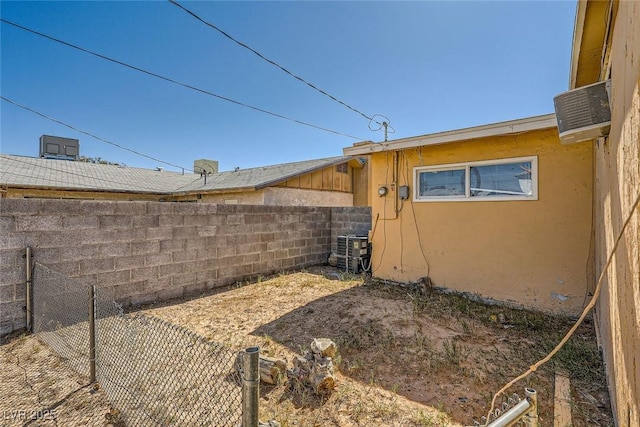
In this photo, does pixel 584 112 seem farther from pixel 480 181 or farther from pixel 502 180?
Answer: pixel 480 181

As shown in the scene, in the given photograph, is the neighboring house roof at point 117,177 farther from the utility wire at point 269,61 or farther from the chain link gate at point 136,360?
the chain link gate at point 136,360

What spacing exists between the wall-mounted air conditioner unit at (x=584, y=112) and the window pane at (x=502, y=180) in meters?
2.16

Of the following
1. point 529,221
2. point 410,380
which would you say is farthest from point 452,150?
point 410,380

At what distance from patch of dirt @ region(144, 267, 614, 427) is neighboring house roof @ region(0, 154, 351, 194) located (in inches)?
253

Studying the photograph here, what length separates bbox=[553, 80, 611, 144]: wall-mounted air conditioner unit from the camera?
228cm

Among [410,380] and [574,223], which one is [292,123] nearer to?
[574,223]

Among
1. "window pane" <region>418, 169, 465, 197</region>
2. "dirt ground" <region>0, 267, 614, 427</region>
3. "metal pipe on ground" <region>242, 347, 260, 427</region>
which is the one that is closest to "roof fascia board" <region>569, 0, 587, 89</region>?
"window pane" <region>418, 169, 465, 197</region>

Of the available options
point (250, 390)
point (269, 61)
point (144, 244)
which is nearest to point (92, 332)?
point (250, 390)

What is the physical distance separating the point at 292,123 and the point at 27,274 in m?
8.55

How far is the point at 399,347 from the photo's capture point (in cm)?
329

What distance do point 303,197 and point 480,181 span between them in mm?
8044

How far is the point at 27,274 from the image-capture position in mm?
3531

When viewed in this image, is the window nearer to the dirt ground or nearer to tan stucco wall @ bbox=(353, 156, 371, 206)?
the dirt ground

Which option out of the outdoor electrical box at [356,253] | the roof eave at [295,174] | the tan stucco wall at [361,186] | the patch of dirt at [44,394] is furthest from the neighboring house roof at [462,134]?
the tan stucco wall at [361,186]
